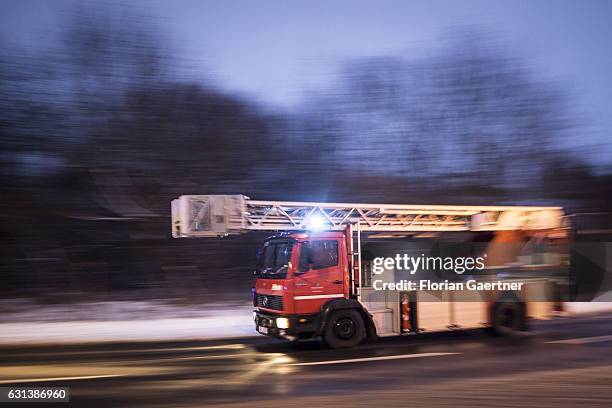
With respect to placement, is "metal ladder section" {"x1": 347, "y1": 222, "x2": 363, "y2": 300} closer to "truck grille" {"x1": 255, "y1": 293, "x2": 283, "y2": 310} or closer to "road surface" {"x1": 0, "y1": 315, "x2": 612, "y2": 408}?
"road surface" {"x1": 0, "y1": 315, "x2": 612, "y2": 408}

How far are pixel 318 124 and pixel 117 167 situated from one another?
8.35 m

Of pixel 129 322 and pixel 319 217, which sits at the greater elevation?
pixel 319 217

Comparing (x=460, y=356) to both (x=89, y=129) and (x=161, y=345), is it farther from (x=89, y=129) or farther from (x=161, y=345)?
(x=89, y=129)

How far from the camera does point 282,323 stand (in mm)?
10961

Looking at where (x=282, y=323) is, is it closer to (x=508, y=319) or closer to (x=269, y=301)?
(x=269, y=301)

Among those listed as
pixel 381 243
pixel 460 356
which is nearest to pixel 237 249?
pixel 381 243

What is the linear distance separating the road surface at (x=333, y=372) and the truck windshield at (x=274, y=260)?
1604 millimetres

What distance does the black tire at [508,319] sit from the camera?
501 inches

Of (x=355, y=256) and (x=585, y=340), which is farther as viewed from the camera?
(x=585, y=340)

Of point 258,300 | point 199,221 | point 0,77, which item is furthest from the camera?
point 0,77

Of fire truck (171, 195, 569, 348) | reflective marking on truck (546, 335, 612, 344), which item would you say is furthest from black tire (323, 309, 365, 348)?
reflective marking on truck (546, 335, 612, 344)

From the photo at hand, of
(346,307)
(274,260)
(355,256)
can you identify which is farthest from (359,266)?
(274,260)

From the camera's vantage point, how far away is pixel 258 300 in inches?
472

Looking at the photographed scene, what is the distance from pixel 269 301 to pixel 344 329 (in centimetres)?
166
